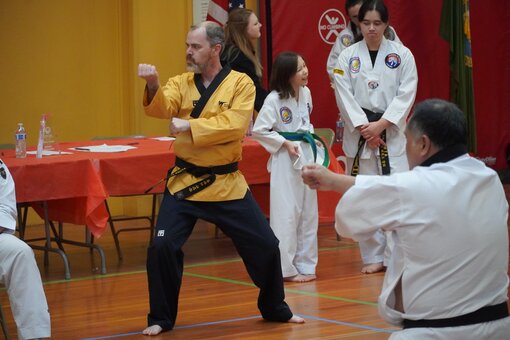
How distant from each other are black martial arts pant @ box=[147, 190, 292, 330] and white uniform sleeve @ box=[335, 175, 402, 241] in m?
1.90

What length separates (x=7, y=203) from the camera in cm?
489

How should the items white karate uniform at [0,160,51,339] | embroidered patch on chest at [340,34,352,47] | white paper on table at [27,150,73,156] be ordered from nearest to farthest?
white karate uniform at [0,160,51,339] < white paper on table at [27,150,73,156] < embroidered patch on chest at [340,34,352,47]

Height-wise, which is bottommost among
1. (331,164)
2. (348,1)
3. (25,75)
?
(331,164)

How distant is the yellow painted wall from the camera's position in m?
9.50

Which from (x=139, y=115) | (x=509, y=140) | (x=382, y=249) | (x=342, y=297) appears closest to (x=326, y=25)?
(x=139, y=115)

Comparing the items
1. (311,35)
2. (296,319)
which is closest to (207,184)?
(296,319)

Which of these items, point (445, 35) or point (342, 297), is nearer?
point (342, 297)

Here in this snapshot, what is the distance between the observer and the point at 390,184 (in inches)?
133

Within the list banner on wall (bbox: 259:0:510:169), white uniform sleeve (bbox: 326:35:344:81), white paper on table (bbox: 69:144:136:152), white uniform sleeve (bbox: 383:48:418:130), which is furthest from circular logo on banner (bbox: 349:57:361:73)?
banner on wall (bbox: 259:0:510:169)

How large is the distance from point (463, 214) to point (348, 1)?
5.30 meters

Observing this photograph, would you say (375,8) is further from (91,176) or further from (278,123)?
(91,176)

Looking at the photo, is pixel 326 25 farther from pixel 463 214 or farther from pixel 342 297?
pixel 463 214

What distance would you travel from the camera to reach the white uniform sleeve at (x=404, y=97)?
6941 millimetres

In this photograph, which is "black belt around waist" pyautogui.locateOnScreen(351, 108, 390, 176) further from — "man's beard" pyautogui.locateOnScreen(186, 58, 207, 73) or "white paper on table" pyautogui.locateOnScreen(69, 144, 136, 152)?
"man's beard" pyautogui.locateOnScreen(186, 58, 207, 73)
